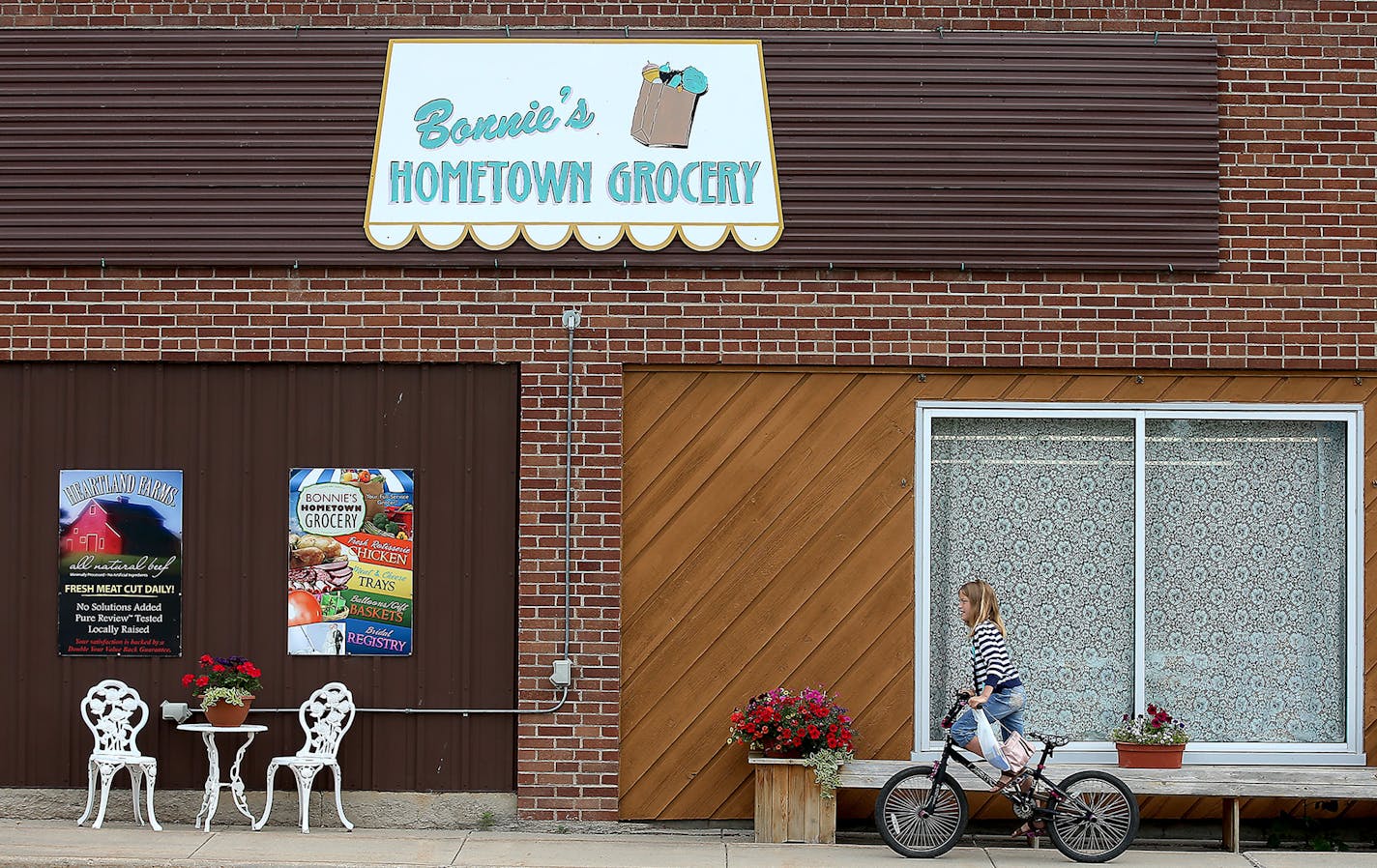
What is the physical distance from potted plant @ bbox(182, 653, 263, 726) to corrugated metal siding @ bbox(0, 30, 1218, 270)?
106 inches

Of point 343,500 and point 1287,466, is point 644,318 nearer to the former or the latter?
point 343,500

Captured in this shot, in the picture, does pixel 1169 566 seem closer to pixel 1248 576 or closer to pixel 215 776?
pixel 1248 576

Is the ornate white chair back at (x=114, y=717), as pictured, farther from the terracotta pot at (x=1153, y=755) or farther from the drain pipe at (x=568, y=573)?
the terracotta pot at (x=1153, y=755)

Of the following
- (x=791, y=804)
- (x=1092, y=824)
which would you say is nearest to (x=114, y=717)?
(x=791, y=804)

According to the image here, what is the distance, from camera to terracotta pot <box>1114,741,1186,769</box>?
10.0 metres

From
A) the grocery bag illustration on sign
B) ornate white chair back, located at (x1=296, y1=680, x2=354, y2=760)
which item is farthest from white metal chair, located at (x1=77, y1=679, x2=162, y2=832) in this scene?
the grocery bag illustration on sign

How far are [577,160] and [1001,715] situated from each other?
453cm

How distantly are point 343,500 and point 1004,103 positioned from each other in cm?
520

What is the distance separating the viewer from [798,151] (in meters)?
10.5

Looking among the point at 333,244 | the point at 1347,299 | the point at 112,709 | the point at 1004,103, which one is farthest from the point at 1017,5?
the point at 112,709

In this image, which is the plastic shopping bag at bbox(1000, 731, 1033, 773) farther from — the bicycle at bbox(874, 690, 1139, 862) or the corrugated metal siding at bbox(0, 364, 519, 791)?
the corrugated metal siding at bbox(0, 364, 519, 791)

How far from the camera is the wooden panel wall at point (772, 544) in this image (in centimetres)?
1039

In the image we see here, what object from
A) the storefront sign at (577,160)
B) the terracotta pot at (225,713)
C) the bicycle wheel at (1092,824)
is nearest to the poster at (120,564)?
the terracotta pot at (225,713)

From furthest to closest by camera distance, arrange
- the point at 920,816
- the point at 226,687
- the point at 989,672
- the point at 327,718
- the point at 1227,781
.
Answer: the point at 327,718, the point at 226,687, the point at 1227,781, the point at 920,816, the point at 989,672
